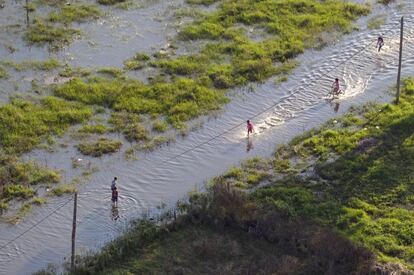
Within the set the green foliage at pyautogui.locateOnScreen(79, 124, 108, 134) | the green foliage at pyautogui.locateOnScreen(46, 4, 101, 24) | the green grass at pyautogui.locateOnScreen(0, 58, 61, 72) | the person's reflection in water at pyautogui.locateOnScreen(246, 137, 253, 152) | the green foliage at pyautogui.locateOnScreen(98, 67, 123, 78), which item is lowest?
the person's reflection in water at pyautogui.locateOnScreen(246, 137, 253, 152)

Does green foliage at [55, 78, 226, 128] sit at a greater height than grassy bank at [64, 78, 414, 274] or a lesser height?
greater

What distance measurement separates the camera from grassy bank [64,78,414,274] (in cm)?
1942

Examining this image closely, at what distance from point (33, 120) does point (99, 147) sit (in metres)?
2.74

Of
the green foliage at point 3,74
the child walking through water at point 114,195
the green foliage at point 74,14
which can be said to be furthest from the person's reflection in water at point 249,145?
the green foliage at point 74,14

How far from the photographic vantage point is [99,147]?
957 inches

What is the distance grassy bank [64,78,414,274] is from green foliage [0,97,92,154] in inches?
218

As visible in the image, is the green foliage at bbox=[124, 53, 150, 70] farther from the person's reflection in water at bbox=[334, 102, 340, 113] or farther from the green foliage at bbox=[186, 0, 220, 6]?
the person's reflection in water at bbox=[334, 102, 340, 113]

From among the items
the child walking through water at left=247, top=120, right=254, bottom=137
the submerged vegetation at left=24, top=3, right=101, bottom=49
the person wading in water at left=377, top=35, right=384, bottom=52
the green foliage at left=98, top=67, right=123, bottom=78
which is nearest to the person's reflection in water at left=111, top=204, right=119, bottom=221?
the child walking through water at left=247, top=120, right=254, bottom=137

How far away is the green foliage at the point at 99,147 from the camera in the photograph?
79.2ft

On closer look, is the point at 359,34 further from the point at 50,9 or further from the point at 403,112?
the point at 50,9

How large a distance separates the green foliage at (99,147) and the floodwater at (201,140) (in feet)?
0.95

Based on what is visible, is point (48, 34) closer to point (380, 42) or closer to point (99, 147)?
point (99, 147)

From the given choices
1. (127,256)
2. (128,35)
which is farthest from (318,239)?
(128,35)

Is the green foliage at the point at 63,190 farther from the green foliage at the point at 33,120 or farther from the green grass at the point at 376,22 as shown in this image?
the green grass at the point at 376,22
